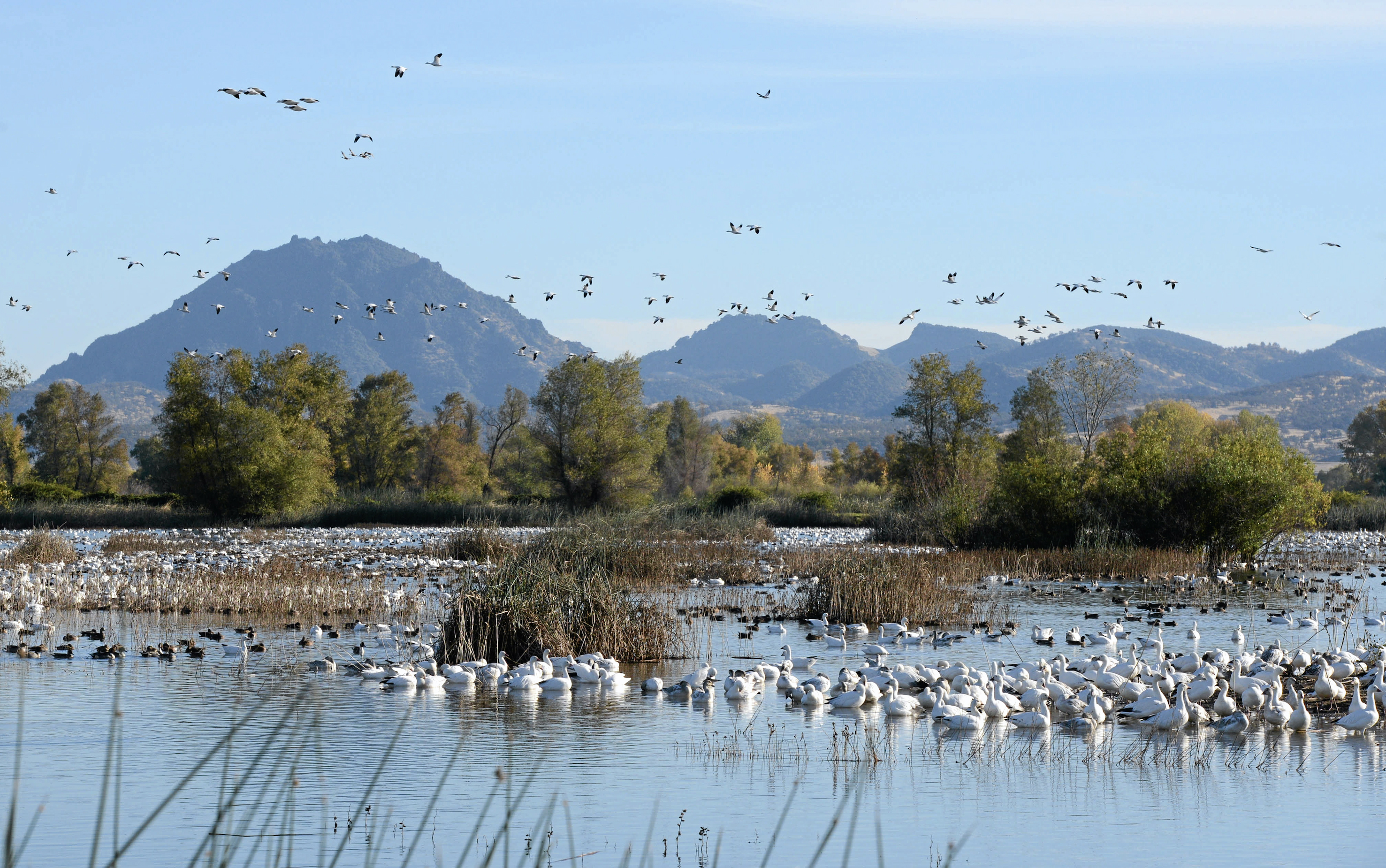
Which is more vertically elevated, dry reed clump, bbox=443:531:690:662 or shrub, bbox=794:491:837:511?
shrub, bbox=794:491:837:511

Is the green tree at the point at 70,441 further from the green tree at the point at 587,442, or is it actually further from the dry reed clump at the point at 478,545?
the dry reed clump at the point at 478,545

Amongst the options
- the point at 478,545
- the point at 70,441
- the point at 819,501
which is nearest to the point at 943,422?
the point at 819,501

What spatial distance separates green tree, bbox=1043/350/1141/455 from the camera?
69.6 meters

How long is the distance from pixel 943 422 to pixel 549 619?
1970 inches

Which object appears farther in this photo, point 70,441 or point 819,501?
point 70,441

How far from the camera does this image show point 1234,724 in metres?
11.2

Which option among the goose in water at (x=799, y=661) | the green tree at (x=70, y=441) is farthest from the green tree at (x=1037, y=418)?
the green tree at (x=70, y=441)

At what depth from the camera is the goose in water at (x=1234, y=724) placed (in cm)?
1116

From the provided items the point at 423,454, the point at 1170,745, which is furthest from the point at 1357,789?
the point at 423,454

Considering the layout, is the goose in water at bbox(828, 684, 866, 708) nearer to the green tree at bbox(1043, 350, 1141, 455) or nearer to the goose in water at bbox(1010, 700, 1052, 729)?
the goose in water at bbox(1010, 700, 1052, 729)

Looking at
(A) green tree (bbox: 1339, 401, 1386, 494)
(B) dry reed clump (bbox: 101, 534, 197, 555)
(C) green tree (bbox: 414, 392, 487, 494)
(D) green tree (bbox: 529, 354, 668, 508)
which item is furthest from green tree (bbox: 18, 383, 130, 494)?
(A) green tree (bbox: 1339, 401, 1386, 494)

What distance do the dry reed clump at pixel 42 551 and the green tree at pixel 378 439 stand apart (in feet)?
155

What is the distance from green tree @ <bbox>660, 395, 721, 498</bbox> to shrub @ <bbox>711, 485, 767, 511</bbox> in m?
26.1

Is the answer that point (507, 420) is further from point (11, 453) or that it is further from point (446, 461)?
point (11, 453)
